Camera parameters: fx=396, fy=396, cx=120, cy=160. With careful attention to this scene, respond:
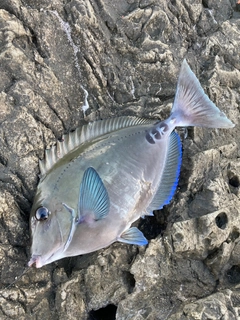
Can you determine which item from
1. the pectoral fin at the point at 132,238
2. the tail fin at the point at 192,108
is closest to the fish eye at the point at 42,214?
the pectoral fin at the point at 132,238

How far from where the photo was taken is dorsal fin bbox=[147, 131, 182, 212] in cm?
297

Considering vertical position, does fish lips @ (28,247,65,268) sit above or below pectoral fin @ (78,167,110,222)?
below

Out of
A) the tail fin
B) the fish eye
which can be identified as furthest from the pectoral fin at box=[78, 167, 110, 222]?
the tail fin

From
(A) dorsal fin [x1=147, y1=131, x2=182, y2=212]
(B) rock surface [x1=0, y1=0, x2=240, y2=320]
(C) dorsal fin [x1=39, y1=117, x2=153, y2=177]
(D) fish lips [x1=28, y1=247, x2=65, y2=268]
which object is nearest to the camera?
(D) fish lips [x1=28, y1=247, x2=65, y2=268]

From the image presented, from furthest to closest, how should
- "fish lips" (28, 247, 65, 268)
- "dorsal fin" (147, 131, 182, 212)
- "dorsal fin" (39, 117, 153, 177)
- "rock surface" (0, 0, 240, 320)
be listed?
"dorsal fin" (147, 131, 182, 212) < "dorsal fin" (39, 117, 153, 177) < "rock surface" (0, 0, 240, 320) < "fish lips" (28, 247, 65, 268)

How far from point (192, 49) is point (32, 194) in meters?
2.14

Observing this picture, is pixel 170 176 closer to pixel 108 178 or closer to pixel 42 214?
pixel 108 178

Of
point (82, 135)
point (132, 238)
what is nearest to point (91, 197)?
point (132, 238)

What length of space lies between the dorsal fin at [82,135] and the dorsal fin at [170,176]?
257 mm

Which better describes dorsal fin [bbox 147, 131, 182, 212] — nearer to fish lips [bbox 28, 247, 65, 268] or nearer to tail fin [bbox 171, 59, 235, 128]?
tail fin [bbox 171, 59, 235, 128]

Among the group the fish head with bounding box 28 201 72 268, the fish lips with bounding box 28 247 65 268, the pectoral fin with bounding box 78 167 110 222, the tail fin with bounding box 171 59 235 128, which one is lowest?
the fish lips with bounding box 28 247 65 268

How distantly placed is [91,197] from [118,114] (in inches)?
41.8

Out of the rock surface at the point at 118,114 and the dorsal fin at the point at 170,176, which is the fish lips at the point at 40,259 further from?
the dorsal fin at the point at 170,176

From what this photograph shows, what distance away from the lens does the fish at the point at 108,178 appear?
2508 mm
